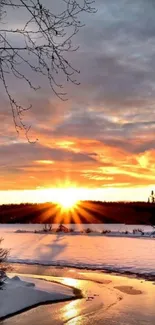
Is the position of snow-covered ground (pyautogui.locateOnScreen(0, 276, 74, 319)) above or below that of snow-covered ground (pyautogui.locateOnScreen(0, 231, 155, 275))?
below

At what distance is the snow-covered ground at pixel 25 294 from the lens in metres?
10.9

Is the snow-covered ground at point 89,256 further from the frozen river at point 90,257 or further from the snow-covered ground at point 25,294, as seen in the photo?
the snow-covered ground at point 25,294

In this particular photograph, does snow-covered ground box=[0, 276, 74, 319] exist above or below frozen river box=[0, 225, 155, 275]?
below

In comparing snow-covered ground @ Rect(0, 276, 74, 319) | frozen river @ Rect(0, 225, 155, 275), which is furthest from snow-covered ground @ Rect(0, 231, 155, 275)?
snow-covered ground @ Rect(0, 276, 74, 319)

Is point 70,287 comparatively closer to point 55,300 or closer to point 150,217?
point 55,300

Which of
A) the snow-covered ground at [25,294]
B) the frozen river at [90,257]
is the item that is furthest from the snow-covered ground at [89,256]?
the snow-covered ground at [25,294]

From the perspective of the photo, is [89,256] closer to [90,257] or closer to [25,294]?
[90,257]

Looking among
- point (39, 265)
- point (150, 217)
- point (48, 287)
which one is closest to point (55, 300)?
point (48, 287)

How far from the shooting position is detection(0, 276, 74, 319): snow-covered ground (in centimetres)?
1089

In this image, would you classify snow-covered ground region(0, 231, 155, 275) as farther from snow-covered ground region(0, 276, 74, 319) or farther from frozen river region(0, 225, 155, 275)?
snow-covered ground region(0, 276, 74, 319)

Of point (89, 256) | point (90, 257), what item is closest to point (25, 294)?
point (90, 257)

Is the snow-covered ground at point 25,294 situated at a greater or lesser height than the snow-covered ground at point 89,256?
lesser

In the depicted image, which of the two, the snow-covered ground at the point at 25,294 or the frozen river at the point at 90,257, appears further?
the frozen river at the point at 90,257

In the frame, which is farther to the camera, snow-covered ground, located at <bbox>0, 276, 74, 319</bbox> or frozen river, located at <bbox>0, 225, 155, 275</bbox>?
frozen river, located at <bbox>0, 225, 155, 275</bbox>
